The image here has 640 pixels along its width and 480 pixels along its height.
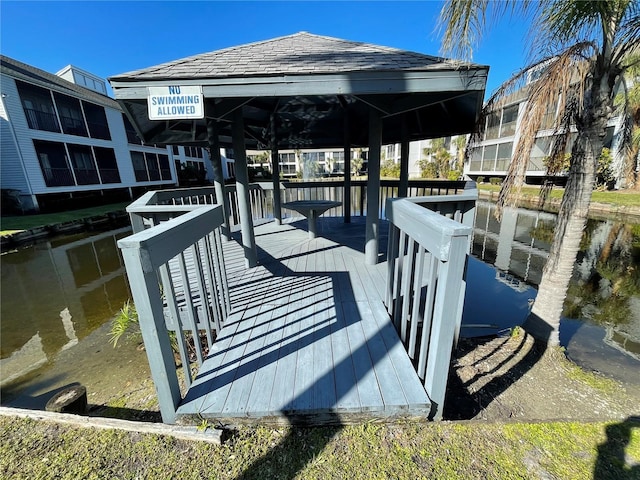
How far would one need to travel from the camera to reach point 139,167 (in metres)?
21.4

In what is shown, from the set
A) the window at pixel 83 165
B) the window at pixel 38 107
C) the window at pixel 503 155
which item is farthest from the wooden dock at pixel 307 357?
the window at pixel 503 155

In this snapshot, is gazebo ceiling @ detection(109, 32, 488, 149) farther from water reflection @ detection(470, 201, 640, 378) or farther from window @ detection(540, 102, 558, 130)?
water reflection @ detection(470, 201, 640, 378)

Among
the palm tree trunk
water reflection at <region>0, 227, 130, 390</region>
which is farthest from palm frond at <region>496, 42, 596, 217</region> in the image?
water reflection at <region>0, 227, 130, 390</region>

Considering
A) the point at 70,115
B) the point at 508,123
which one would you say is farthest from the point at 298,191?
the point at 508,123

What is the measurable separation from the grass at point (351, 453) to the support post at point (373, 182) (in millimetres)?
2658

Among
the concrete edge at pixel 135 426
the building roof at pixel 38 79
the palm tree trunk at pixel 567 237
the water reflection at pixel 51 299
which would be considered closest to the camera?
the concrete edge at pixel 135 426

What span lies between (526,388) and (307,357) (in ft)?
7.69

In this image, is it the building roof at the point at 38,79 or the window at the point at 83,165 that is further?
the window at the point at 83,165

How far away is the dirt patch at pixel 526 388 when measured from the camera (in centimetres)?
242

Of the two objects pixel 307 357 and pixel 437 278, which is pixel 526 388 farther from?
pixel 307 357

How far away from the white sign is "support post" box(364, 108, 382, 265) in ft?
7.27

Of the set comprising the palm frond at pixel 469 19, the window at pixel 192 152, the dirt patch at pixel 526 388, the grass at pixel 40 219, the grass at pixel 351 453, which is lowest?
the dirt patch at pixel 526 388

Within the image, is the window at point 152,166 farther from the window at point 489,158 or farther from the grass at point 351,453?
the window at point 489,158

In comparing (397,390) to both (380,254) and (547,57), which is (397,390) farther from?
(547,57)
